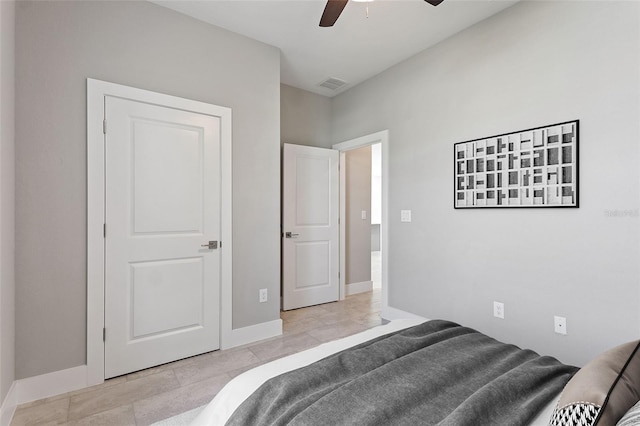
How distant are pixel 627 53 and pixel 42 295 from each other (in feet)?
13.1

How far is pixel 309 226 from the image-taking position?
397cm

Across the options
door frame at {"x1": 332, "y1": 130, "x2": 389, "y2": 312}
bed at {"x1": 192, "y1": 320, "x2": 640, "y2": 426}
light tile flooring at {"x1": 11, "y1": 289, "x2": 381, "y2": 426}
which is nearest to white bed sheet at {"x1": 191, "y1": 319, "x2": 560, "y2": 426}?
bed at {"x1": 192, "y1": 320, "x2": 640, "y2": 426}

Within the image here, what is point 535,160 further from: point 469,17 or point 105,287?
point 105,287

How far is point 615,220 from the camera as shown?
1.93m

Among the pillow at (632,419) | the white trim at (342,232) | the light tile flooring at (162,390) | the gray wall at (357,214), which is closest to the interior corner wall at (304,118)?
the white trim at (342,232)

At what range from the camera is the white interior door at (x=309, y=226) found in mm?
3801

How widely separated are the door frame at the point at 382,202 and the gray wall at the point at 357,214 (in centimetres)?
20

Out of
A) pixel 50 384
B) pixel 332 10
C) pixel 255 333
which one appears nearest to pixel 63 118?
pixel 50 384

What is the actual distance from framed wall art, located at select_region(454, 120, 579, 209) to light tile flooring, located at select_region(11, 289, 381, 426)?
70.9 inches

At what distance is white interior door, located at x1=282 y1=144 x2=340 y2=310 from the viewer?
380 cm

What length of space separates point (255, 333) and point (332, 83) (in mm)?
3042

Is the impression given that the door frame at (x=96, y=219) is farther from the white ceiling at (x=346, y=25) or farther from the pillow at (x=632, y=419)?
the pillow at (x=632, y=419)

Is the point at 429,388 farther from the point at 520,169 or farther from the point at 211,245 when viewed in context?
the point at 211,245

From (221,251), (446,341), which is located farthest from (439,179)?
(221,251)
